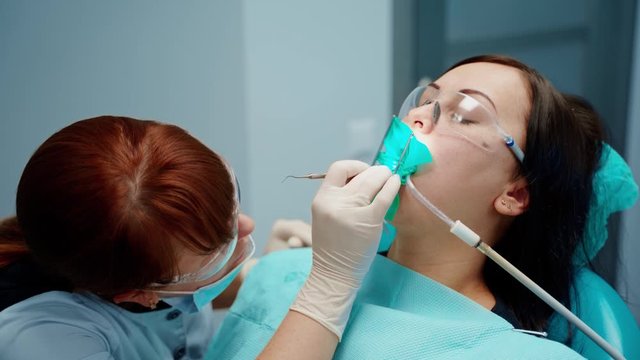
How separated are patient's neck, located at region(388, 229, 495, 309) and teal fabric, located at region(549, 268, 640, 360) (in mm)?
196

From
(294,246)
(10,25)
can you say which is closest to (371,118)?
(294,246)

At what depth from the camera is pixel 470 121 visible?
1087 mm

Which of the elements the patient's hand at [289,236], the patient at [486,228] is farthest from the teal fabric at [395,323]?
the patient's hand at [289,236]

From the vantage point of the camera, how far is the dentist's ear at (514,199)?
1.13 meters

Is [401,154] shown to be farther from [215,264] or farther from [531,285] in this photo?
[215,264]

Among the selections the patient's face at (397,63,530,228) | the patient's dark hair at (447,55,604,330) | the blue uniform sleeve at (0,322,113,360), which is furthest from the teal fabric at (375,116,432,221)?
the blue uniform sleeve at (0,322,113,360)

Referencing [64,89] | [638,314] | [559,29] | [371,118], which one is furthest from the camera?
[371,118]

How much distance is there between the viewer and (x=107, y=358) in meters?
1.00

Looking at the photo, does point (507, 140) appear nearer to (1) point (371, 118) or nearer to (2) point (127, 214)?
(2) point (127, 214)

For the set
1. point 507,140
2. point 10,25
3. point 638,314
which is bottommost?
point 638,314

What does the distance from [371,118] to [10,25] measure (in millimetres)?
1367

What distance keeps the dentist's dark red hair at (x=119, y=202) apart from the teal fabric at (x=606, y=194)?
898 mm

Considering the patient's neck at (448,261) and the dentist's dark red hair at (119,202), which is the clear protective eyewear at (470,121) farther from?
the dentist's dark red hair at (119,202)

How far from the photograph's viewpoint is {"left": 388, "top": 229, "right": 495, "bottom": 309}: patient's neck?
1187 mm
